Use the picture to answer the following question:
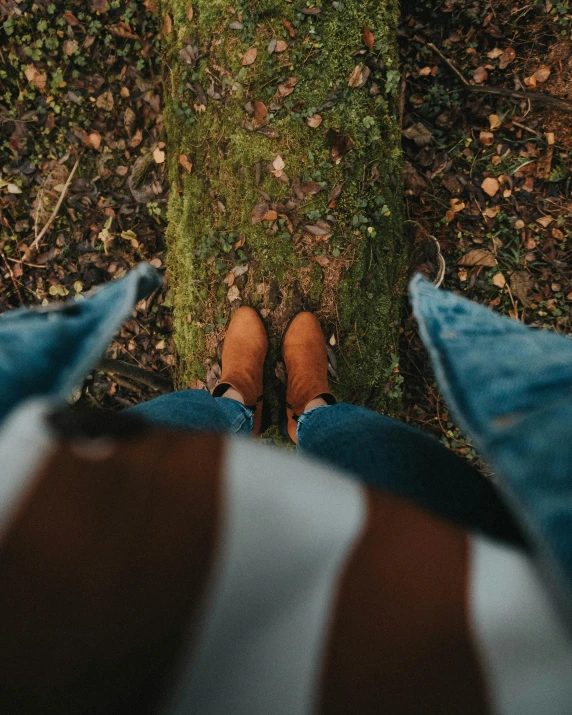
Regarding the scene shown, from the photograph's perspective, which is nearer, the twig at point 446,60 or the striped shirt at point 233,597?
the striped shirt at point 233,597

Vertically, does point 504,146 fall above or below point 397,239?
above

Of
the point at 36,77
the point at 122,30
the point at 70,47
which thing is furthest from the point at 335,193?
the point at 36,77

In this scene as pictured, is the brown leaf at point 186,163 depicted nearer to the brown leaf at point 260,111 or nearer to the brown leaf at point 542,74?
the brown leaf at point 260,111

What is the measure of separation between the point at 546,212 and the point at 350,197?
48.4 inches

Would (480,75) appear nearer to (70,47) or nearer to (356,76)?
(356,76)

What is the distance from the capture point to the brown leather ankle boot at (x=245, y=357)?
2180mm

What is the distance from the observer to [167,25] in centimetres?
229

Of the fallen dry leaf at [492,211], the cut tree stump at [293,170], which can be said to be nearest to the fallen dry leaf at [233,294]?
the cut tree stump at [293,170]

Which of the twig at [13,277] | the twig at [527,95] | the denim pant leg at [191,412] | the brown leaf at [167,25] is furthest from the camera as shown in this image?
the twig at [13,277]

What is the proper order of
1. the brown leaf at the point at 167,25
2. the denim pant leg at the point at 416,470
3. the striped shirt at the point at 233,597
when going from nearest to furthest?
the striped shirt at the point at 233,597 → the denim pant leg at the point at 416,470 → the brown leaf at the point at 167,25

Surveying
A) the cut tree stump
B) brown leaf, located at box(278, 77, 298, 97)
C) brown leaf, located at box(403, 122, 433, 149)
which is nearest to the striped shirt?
the cut tree stump

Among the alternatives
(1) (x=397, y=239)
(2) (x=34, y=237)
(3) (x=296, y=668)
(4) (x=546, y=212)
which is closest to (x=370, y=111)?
(1) (x=397, y=239)

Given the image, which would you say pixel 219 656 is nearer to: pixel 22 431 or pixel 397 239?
pixel 22 431

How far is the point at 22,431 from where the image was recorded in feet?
2.48
